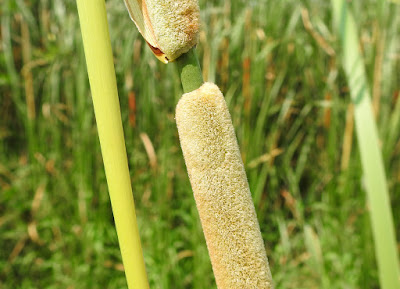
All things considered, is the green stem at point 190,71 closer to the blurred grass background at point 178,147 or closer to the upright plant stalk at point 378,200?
the upright plant stalk at point 378,200

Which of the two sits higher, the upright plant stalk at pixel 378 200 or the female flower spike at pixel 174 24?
the female flower spike at pixel 174 24

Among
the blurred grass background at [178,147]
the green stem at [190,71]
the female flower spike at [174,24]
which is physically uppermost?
the female flower spike at [174,24]

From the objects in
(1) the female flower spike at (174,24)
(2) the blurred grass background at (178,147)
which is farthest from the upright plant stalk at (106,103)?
(2) the blurred grass background at (178,147)

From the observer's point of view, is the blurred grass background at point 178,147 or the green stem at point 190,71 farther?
the blurred grass background at point 178,147

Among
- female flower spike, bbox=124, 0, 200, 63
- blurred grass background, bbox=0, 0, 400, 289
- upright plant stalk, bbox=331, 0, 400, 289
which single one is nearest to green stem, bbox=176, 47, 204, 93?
female flower spike, bbox=124, 0, 200, 63

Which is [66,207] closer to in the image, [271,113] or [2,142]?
[2,142]

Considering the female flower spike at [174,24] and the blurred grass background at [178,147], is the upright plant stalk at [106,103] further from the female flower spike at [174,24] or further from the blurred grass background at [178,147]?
the blurred grass background at [178,147]

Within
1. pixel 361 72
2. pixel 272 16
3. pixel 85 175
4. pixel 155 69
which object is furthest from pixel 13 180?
pixel 361 72
